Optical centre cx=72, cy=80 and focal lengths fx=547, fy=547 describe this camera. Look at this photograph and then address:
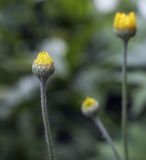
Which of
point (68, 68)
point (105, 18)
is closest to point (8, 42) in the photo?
A: point (68, 68)

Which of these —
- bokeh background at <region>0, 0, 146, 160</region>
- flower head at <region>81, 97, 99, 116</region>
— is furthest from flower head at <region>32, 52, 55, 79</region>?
bokeh background at <region>0, 0, 146, 160</region>

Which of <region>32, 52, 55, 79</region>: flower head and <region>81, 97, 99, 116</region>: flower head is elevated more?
<region>32, 52, 55, 79</region>: flower head

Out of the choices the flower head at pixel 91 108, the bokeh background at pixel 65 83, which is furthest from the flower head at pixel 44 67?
the bokeh background at pixel 65 83

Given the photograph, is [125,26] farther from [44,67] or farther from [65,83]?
[65,83]

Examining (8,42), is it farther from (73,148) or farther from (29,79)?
(73,148)

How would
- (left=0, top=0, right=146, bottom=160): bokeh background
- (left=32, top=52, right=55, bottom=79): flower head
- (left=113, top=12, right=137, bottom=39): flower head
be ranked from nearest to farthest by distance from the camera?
1. (left=32, top=52, right=55, bottom=79): flower head
2. (left=113, top=12, right=137, bottom=39): flower head
3. (left=0, top=0, right=146, bottom=160): bokeh background

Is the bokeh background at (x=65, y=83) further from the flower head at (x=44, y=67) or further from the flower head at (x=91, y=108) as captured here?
the flower head at (x=44, y=67)

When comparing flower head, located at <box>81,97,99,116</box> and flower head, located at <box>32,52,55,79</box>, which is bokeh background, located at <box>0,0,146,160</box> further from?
flower head, located at <box>32,52,55,79</box>
